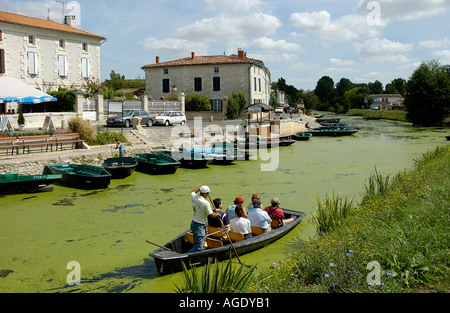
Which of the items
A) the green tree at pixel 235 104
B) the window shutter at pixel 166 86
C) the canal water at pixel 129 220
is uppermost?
the window shutter at pixel 166 86

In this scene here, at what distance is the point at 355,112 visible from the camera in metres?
101

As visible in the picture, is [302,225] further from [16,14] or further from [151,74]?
[151,74]

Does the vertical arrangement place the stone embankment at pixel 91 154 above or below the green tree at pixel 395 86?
below

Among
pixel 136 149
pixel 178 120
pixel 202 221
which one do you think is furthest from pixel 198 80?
pixel 202 221

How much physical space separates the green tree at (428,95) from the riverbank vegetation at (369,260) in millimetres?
51143

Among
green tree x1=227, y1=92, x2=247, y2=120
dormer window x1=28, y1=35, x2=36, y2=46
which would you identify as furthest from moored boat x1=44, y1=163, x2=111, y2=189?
green tree x1=227, y1=92, x2=247, y2=120

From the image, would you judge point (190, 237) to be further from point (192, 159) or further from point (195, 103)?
point (195, 103)

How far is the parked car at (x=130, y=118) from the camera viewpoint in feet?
92.3

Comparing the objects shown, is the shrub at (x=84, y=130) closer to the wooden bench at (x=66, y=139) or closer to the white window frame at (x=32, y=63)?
the wooden bench at (x=66, y=139)

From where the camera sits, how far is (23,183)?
13.9 metres

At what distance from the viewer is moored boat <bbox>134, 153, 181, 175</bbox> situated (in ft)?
59.2

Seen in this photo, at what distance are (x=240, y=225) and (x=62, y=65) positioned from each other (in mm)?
32669

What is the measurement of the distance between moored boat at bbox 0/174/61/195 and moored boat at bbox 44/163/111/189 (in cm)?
91

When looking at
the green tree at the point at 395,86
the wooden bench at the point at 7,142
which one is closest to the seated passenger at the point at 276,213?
the wooden bench at the point at 7,142
